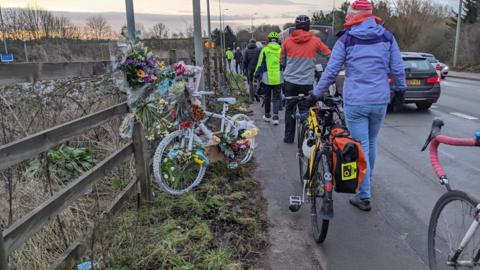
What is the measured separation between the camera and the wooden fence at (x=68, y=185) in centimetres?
225

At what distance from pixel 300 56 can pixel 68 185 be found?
4914 millimetres

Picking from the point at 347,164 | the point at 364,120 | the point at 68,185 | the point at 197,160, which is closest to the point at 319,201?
the point at 347,164

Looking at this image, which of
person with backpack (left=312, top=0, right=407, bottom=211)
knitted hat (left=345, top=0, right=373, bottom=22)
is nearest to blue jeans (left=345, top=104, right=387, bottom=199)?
person with backpack (left=312, top=0, right=407, bottom=211)

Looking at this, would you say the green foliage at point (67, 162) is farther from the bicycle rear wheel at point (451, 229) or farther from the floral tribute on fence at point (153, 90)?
the bicycle rear wheel at point (451, 229)

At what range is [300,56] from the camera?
7.06 m

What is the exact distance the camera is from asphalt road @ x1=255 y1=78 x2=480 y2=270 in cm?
364

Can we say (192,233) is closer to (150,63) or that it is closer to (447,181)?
(150,63)

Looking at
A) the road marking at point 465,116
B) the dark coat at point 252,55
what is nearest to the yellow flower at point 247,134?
the road marking at point 465,116

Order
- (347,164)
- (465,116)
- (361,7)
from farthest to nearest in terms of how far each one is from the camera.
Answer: (465,116), (361,7), (347,164)

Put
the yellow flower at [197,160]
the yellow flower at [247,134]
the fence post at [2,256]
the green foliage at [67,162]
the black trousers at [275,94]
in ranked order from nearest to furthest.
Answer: the fence post at [2,256] → the green foliage at [67,162] → the yellow flower at [197,160] → the yellow flower at [247,134] → the black trousers at [275,94]

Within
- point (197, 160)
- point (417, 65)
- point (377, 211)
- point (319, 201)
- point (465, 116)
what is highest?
point (417, 65)

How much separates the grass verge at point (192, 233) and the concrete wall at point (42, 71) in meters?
1.20

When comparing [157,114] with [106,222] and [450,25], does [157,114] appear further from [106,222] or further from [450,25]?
[450,25]

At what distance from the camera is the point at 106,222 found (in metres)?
3.41
